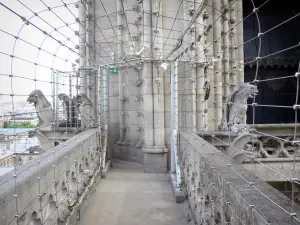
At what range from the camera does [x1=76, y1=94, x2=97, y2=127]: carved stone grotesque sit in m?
4.79

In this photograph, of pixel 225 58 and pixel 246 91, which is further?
pixel 225 58

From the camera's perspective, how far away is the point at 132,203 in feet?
10.9

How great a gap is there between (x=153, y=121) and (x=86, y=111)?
1.04m

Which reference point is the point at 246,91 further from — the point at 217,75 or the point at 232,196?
the point at 217,75

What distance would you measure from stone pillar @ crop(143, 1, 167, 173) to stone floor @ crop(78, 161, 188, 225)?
437 millimetres

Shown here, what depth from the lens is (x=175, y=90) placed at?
429 centimetres

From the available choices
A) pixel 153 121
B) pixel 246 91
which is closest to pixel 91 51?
pixel 153 121

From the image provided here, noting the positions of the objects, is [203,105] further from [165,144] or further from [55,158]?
[55,158]

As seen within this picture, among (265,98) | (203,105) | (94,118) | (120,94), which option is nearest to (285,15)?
(265,98)

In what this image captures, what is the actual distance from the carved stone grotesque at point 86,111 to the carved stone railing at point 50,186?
38.0 inches

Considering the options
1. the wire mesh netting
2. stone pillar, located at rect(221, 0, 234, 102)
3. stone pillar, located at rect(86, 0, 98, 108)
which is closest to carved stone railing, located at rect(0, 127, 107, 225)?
the wire mesh netting

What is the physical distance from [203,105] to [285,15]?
334 centimetres

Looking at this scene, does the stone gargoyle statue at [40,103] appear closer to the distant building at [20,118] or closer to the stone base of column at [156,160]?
the stone base of column at [156,160]

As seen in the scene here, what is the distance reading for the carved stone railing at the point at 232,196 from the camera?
117 cm
